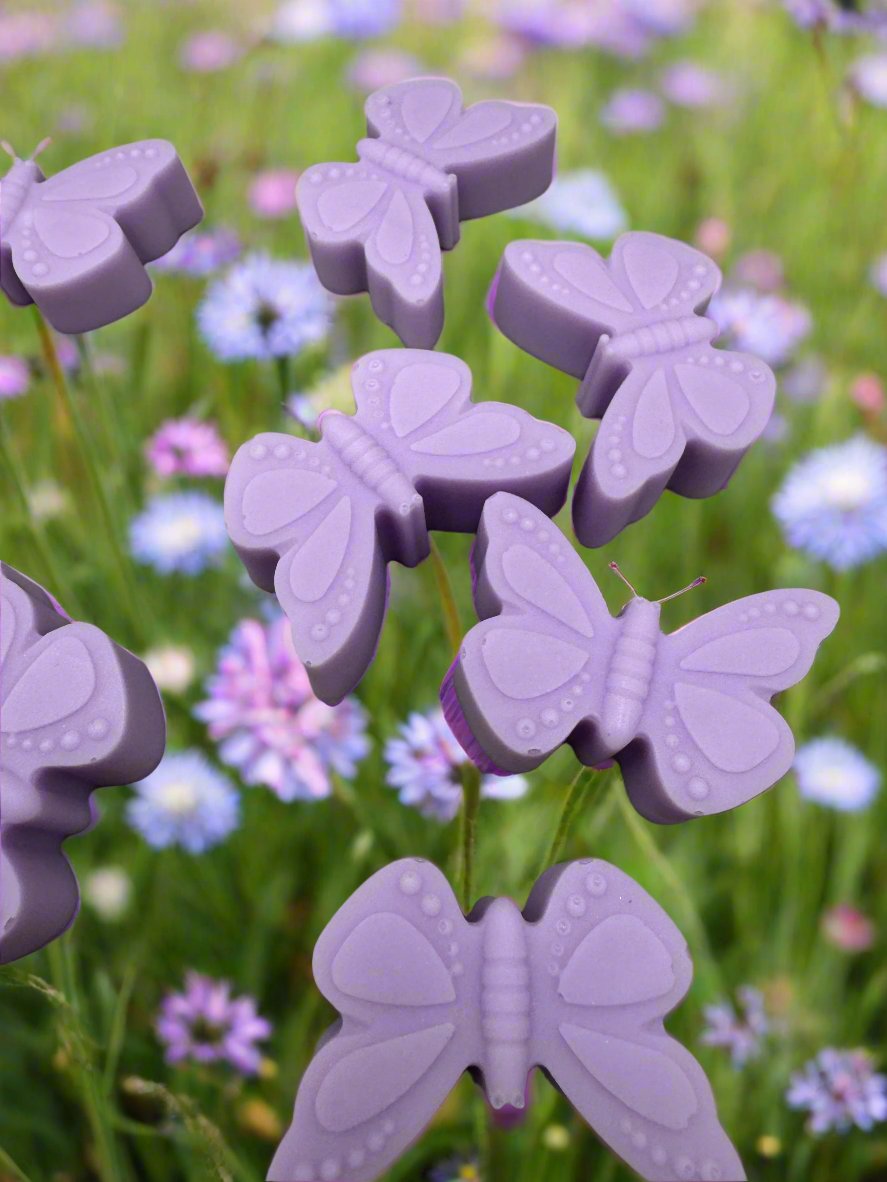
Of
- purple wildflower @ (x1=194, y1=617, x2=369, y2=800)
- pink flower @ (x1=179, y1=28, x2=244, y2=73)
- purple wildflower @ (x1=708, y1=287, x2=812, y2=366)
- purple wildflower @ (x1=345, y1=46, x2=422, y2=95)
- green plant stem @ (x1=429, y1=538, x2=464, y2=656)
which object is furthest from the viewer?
purple wildflower @ (x1=345, y1=46, x2=422, y2=95)

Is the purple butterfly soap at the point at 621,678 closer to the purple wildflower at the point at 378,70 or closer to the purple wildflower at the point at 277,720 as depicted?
the purple wildflower at the point at 277,720

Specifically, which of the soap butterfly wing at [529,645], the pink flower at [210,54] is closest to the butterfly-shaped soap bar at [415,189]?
the soap butterfly wing at [529,645]

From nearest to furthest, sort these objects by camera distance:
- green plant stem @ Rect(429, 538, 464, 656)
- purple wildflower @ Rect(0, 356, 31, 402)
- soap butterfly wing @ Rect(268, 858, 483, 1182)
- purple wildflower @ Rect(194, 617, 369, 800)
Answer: soap butterfly wing @ Rect(268, 858, 483, 1182) → green plant stem @ Rect(429, 538, 464, 656) → purple wildflower @ Rect(194, 617, 369, 800) → purple wildflower @ Rect(0, 356, 31, 402)

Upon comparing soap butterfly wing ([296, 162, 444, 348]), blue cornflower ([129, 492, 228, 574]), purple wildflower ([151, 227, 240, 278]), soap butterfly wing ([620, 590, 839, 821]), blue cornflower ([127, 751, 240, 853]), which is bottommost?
blue cornflower ([127, 751, 240, 853])

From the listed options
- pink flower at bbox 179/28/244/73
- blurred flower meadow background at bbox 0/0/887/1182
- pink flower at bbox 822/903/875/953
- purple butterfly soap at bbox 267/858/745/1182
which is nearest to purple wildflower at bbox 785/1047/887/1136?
blurred flower meadow background at bbox 0/0/887/1182

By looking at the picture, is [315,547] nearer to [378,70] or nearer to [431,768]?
[431,768]

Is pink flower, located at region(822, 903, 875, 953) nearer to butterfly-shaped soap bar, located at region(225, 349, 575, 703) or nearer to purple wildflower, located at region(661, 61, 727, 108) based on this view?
butterfly-shaped soap bar, located at region(225, 349, 575, 703)

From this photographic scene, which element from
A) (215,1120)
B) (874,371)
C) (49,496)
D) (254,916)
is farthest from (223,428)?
(874,371)

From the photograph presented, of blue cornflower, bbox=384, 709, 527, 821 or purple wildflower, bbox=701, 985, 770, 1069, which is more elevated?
blue cornflower, bbox=384, 709, 527, 821
